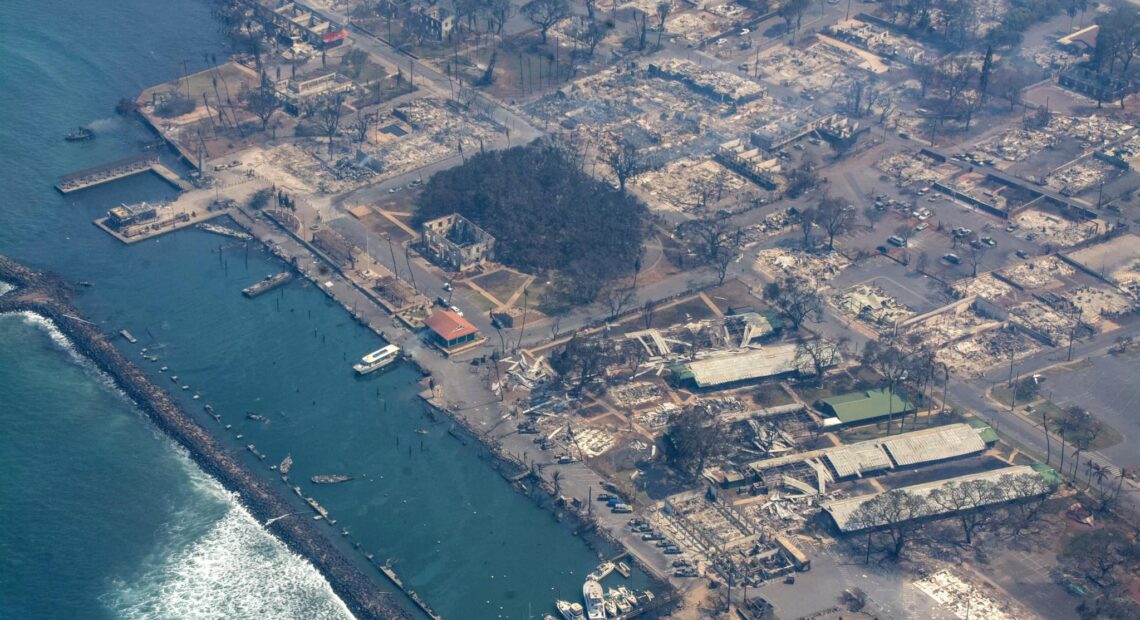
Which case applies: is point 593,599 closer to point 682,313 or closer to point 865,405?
point 865,405

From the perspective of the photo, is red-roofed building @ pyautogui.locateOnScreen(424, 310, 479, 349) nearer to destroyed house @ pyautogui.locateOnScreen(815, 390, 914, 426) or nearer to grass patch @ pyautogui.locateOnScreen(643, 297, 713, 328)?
grass patch @ pyautogui.locateOnScreen(643, 297, 713, 328)

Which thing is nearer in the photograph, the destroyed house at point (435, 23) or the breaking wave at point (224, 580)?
the breaking wave at point (224, 580)

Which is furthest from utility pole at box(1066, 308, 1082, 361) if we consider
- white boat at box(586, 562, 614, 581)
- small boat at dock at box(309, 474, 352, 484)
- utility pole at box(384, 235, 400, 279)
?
small boat at dock at box(309, 474, 352, 484)

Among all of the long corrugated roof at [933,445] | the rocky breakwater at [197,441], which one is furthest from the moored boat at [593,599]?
the long corrugated roof at [933,445]

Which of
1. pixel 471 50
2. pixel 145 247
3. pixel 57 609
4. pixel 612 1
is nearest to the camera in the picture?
pixel 57 609

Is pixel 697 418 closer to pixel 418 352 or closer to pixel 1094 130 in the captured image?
pixel 418 352

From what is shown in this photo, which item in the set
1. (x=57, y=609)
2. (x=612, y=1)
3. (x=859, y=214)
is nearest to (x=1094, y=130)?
(x=859, y=214)

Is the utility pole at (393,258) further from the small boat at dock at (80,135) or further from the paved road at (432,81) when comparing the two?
the small boat at dock at (80,135)
